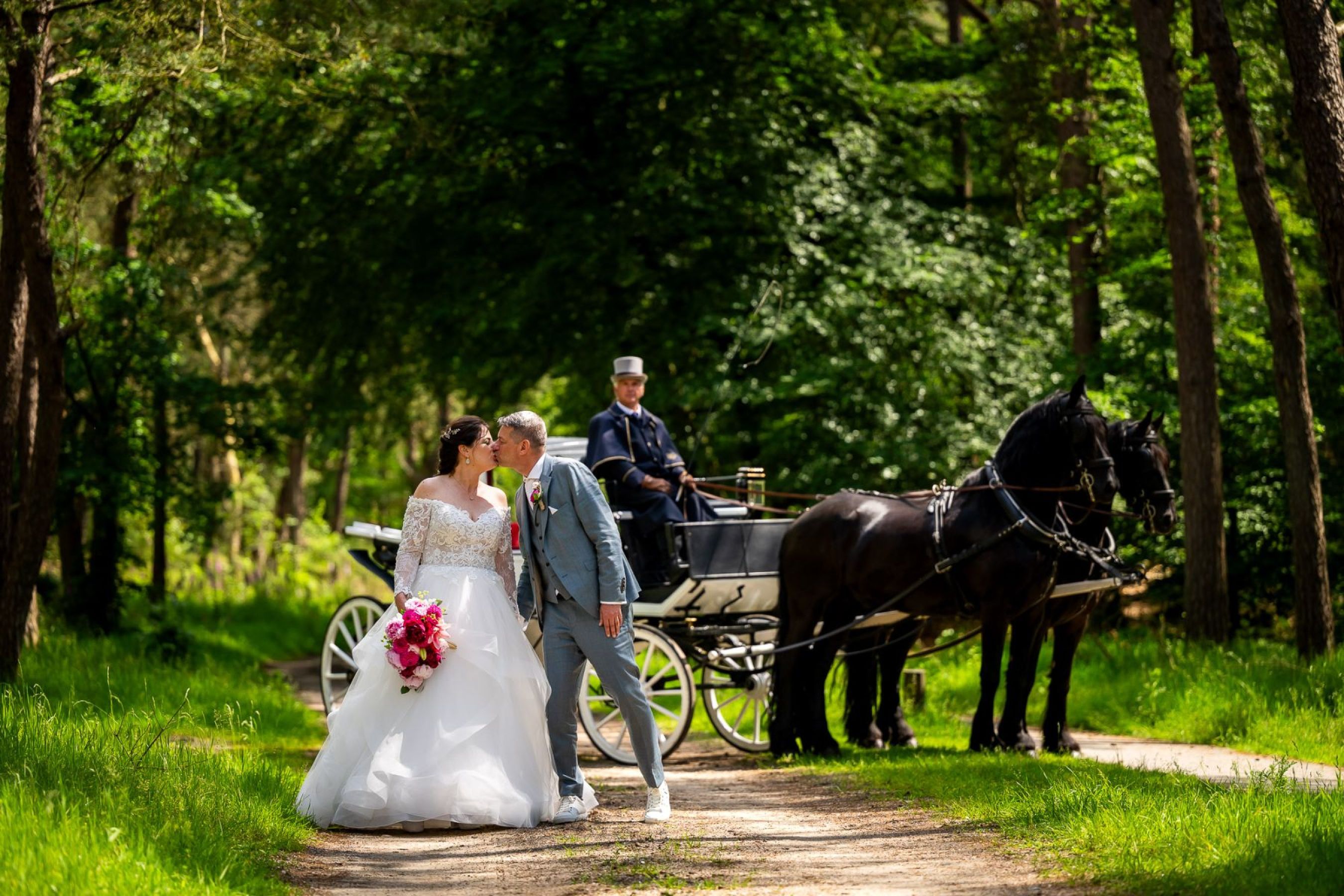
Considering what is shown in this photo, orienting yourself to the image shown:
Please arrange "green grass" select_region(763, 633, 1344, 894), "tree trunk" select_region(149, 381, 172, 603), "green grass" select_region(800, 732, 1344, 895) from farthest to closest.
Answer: "tree trunk" select_region(149, 381, 172, 603) → "green grass" select_region(763, 633, 1344, 894) → "green grass" select_region(800, 732, 1344, 895)

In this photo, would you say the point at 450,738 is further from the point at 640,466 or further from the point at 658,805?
the point at 640,466

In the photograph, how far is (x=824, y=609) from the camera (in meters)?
10.6

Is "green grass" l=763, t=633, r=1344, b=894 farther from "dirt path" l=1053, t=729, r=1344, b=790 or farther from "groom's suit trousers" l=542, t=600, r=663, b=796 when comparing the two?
"groom's suit trousers" l=542, t=600, r=663, b=796

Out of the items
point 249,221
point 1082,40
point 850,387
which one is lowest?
point 850,387

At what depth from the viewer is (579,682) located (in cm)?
750

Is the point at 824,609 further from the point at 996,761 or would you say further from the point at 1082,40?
the point at 1082,40

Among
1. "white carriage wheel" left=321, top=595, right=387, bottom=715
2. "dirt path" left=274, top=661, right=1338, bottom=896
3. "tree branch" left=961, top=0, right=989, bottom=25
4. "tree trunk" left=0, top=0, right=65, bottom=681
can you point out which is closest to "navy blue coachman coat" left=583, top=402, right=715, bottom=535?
"white carriage wheel" left=321, top=595, right=387, bottom=715

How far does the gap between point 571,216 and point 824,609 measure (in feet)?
28.7

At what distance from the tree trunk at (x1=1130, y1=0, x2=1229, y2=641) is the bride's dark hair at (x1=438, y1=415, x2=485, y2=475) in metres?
7.59

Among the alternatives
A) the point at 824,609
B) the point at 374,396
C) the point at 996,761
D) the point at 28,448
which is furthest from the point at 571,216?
the point at 996,761

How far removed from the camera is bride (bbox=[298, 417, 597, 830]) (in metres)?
7.17

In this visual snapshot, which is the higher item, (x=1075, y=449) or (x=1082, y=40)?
(x=1082, y=40)

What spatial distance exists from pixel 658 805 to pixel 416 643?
1431 millimetres

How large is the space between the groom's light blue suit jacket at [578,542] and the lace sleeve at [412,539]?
576 millimetres
